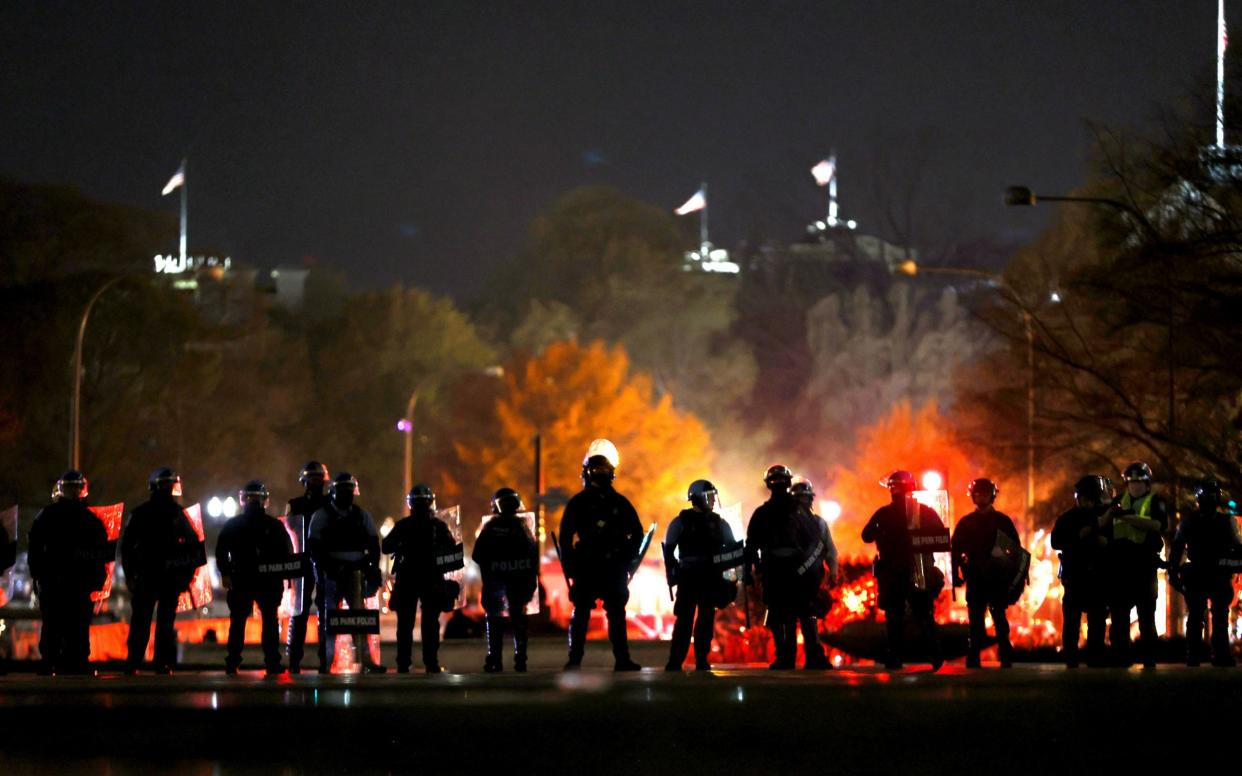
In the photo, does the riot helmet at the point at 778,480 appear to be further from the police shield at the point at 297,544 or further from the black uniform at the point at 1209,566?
the police shield at the point at 297,544

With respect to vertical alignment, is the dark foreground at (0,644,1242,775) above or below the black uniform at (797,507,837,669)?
below

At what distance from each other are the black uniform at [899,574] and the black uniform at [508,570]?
10.6 feet

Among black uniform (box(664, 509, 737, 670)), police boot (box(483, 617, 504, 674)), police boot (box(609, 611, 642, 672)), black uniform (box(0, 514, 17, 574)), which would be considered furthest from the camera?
police boot (box(483, 617, 504, 674))

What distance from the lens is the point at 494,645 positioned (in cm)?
1920

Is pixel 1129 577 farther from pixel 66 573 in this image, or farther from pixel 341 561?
pixel 66 573

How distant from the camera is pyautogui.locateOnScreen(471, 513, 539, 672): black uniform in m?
19.0

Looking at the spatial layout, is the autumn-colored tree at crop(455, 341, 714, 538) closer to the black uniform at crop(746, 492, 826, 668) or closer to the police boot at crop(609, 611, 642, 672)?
the black uniform at crop(746, 492, 826, 668)

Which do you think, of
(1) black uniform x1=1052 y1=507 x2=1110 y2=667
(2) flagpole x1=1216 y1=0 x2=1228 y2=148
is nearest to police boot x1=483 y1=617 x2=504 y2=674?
(1) black uniform x1=1052 y1=507 x2=1110 y2=667

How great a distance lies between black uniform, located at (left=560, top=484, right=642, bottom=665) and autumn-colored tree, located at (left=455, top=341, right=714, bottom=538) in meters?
59.8

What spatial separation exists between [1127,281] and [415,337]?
65.4 m

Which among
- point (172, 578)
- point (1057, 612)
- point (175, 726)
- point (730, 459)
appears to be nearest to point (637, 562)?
point (172, 578)

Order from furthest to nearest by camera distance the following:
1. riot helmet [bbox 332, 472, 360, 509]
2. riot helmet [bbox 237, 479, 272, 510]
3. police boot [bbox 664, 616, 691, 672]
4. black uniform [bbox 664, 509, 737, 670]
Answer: riot helmet [bbox 237, 479, 272, 510], riot helmet [bbox 332, 472, 360, 509], black uniform [bbox 664, 509, 737, 670], police boot [bbox 664, 616, 691, 672]

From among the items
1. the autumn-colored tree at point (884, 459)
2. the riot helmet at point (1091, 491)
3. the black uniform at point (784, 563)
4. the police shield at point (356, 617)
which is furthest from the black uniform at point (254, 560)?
the autumn-colored tree at point (884, 459)

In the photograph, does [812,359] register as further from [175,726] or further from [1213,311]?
[175,726]
